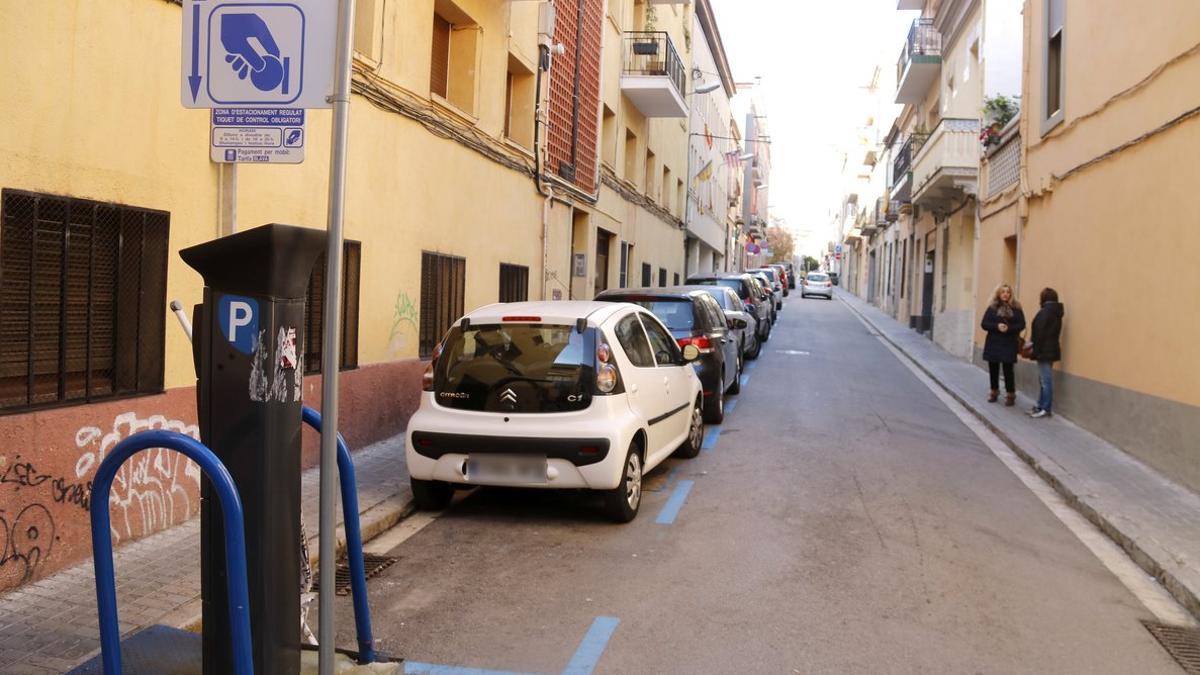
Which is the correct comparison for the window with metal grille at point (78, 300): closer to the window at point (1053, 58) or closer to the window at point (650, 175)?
the window at point (1053, 58)

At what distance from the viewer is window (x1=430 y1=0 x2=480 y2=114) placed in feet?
39.3

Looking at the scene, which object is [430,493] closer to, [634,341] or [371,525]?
[371,525]

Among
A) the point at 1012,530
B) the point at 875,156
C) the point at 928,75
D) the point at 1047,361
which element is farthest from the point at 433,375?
the point at 875,156

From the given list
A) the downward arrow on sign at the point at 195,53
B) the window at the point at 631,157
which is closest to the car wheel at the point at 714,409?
the downward arrow on sign at the point at 195,53

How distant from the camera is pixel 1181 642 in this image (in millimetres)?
5055

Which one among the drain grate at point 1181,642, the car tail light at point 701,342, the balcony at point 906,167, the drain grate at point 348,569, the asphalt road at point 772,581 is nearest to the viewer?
the asphalt road at point 772,581

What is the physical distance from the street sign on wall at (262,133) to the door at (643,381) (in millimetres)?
3516

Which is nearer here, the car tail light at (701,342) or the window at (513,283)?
the car tail light at (701,342)

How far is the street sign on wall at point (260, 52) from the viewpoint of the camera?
3.58 metres

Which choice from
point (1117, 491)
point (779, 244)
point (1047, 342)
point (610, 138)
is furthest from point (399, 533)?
point (779, 244)

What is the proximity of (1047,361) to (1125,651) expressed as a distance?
8.46 metres

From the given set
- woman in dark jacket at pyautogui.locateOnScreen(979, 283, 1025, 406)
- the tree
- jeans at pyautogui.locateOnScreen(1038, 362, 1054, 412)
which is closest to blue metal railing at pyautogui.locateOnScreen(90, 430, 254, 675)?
jeans at pyautogui.locateOnScreen(1038, 362, 1054, 412)

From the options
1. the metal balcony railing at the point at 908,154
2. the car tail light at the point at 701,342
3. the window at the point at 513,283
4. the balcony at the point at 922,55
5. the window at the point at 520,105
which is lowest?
the car tail light at the point at 701,342

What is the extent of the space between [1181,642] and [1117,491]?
11.8 ft
